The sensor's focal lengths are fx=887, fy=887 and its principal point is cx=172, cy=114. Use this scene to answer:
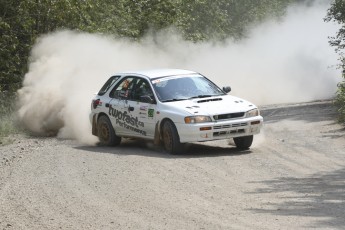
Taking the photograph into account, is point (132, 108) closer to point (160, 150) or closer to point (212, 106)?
point (160, 150)

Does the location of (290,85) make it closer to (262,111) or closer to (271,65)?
(271,65)

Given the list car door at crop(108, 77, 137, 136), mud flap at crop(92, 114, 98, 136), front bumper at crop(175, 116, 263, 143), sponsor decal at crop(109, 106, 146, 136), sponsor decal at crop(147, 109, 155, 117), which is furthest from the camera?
mud flap at crop(92, 114, 98, 136)

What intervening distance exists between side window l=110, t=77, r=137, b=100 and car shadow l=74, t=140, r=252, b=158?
1.05 meters

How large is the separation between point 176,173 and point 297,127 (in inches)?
289

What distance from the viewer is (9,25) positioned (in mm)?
26703

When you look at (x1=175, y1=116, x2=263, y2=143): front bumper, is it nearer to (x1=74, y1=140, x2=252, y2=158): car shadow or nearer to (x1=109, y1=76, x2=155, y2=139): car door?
(x1=74, y1=140, x2=252, y2=158): car shadow

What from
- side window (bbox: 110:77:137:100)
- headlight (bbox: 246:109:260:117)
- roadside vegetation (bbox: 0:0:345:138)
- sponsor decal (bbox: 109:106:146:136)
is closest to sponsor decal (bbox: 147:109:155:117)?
sponsor decal (bbox: 109:106:146:136)

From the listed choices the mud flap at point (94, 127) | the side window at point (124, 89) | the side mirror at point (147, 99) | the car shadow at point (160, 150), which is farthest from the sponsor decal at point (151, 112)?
the mud flap at point (94, 127)

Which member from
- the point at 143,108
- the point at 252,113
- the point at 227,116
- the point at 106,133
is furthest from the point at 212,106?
the point at 106,133

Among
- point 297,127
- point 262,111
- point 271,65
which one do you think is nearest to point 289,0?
point 271,65

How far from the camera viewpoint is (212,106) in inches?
637

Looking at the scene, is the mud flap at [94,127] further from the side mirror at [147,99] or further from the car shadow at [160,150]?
the side mirror at [147,99]

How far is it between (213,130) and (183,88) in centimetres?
158

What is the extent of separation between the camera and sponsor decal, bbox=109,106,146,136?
17219 millimetres
